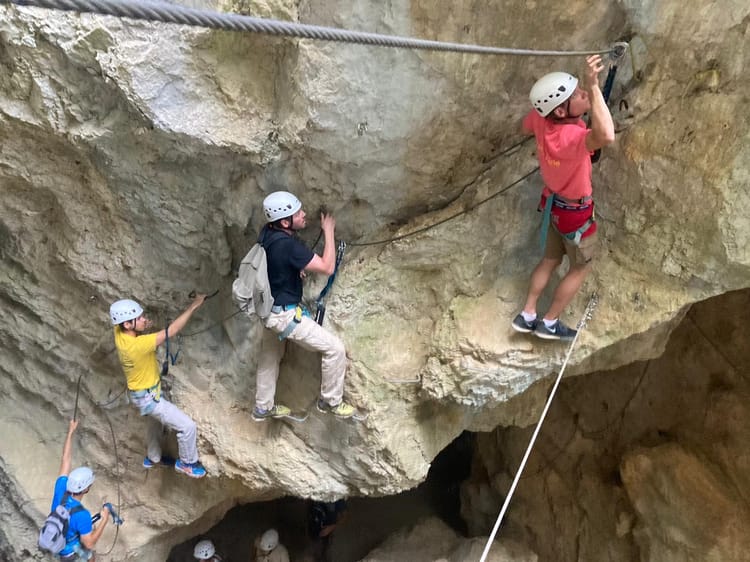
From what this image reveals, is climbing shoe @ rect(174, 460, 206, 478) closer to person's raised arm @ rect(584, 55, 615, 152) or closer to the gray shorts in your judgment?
the gray shorts

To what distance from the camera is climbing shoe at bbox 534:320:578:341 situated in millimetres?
2867

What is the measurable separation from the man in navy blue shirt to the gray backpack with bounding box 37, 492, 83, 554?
1418 millimetres

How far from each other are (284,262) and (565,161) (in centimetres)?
144

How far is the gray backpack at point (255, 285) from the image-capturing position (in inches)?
109

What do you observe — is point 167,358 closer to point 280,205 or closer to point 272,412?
point 272,412

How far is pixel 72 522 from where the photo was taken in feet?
11.4

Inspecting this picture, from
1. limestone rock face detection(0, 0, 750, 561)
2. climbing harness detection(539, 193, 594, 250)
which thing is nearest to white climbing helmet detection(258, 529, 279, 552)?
limestone rock face detection(0, 0, 750, 561)

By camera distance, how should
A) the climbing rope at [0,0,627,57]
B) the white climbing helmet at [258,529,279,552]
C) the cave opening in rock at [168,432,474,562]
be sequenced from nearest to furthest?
the climbing rope at [0,0,627,57]
the white climbing helmet at [258,529,279,552]
the cave opening in rock at [168,432,474,562]

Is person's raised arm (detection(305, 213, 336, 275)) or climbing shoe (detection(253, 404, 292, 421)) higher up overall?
person's raised arm (detection(305, 213, 336, 275))

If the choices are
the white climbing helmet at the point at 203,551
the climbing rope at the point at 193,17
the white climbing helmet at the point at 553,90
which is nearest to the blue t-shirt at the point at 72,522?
the white climbing helmet at the point at 203,551

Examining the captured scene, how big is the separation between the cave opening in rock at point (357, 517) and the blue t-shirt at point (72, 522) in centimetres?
219

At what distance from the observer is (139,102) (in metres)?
2.55

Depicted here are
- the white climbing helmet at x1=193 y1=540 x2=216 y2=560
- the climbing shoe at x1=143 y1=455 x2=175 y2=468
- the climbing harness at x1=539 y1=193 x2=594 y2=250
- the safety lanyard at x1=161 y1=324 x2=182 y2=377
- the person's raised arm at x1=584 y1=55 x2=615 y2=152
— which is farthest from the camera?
the white climbing helmet at x1=193 y1=540 x2=216 y2=560

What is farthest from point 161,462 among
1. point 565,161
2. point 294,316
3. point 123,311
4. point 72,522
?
point 565,161
